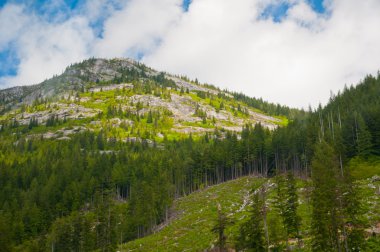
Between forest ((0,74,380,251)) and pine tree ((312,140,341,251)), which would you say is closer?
pine tree ((312,140,341,251))

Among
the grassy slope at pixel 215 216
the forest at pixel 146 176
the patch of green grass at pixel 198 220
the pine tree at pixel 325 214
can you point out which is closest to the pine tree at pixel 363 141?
the forest at pixel 146 176

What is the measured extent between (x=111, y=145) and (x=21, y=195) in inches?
3020

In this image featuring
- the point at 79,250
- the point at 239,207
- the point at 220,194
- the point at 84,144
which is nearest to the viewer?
the point at 79,250

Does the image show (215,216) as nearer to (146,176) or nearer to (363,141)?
(146,176)

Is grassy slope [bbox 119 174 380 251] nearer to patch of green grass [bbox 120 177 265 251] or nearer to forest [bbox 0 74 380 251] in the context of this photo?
patch of green grass [bbox 120 177 265 251]

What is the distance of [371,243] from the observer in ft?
111

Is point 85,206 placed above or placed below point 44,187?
below

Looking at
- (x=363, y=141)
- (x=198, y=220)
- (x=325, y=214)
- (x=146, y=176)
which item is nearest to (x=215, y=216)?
(x=198, y=220)

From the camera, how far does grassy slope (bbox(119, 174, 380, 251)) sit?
45553mm

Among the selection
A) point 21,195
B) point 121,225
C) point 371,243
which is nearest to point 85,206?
point 21,195

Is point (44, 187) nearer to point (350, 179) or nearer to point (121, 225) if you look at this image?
point (121, 225)

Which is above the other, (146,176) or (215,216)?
(146,176)

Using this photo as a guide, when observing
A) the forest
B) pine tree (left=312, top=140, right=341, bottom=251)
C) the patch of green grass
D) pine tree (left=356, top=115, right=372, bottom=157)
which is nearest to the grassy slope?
the patch of green grass

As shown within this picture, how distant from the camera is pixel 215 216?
2655 inches
